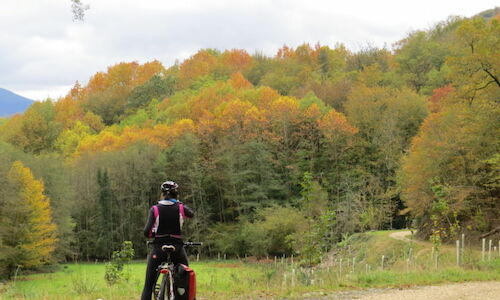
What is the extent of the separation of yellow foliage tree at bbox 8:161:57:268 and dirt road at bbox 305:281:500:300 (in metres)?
36.5

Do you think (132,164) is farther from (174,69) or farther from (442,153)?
(174,69)

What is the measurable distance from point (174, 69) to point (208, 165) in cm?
5575

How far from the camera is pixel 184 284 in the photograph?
799 centimetres

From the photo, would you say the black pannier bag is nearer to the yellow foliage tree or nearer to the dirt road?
the dirt road

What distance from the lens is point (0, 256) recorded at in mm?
38844

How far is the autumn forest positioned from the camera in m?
33.9

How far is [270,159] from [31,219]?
80.7 ft

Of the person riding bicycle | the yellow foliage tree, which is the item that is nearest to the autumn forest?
the yellow foliage tree

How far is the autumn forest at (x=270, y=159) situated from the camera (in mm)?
33875

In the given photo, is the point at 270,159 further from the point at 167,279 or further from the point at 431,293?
the point at 167,279

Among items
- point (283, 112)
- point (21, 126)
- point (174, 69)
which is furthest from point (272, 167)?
point (174, 69)

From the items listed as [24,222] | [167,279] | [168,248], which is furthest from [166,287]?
[24,222]

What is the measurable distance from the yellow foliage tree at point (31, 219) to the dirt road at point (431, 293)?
3650cm

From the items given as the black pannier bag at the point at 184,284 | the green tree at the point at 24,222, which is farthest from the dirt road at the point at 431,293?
the green tree at the point at 24,222
